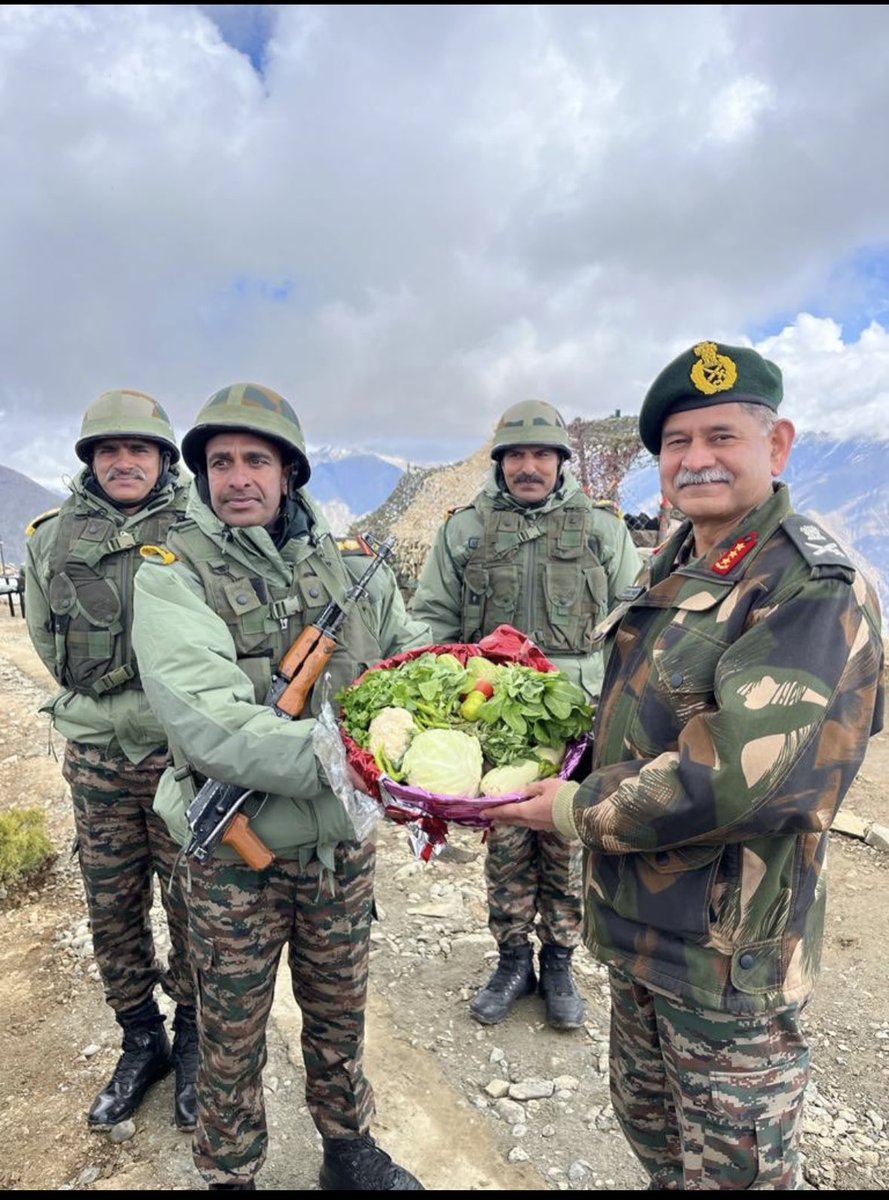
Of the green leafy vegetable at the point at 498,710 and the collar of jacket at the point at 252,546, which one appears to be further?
the collar of jacket at the point at 252,546

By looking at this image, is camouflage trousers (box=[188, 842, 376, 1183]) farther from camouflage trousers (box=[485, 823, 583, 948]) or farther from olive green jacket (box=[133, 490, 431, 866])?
camouflage trousers (box=[485, 823, 583, 948])

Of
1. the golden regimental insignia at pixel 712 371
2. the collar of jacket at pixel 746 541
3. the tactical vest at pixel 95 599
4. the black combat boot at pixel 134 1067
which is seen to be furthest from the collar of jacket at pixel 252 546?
the black combat boot at pixel 134 1067

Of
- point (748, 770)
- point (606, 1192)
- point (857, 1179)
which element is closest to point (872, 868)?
point (857, 1179)

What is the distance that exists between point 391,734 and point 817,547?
139 cm

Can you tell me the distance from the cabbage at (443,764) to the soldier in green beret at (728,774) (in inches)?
5.3

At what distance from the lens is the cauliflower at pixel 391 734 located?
93.9 inches

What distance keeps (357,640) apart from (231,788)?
2.55 feet

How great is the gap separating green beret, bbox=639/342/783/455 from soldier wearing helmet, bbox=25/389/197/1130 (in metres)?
2.79

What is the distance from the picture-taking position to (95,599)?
12.5ft

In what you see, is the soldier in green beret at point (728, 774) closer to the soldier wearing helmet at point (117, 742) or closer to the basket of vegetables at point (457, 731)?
the basket of vegetables at point (457, 731)

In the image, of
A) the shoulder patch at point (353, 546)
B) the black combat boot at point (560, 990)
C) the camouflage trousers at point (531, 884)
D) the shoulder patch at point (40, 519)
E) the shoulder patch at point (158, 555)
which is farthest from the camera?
the camouflage trousers at point (531, 884)

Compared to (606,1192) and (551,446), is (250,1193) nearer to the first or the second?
(606,1192)

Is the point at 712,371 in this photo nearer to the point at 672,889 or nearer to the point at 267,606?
the point at 672,889

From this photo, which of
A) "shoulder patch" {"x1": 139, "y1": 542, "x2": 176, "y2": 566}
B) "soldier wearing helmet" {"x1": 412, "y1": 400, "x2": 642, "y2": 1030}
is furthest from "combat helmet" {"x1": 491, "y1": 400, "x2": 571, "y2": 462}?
"shoulder patch" {"x1": 139, "y1": 542, "x2": 176, "y2": 566}
